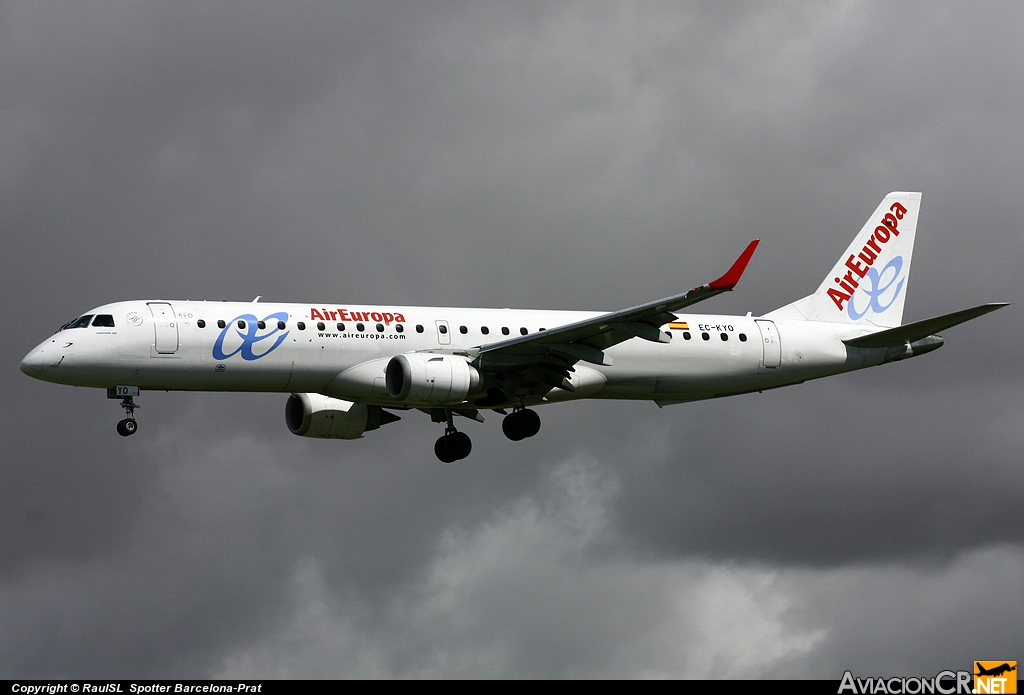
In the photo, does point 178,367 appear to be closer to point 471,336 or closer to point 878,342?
point 471,336

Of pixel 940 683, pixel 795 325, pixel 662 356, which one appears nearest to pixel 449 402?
pixel 662 356

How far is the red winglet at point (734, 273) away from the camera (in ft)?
145

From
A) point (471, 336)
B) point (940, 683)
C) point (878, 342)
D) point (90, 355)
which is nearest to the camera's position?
point (940, 683)

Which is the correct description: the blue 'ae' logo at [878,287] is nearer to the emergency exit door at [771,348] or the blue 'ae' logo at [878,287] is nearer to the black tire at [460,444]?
the emergency exit door at [771,348]

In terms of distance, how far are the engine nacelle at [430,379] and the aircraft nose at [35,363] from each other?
10.1m

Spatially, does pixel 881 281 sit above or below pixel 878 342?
above

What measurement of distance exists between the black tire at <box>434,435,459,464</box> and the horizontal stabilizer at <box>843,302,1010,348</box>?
14.1 m

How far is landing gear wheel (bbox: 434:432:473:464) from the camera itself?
185 feet

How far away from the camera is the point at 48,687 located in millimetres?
41219

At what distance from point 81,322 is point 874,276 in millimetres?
28611

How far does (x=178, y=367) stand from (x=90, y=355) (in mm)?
2572

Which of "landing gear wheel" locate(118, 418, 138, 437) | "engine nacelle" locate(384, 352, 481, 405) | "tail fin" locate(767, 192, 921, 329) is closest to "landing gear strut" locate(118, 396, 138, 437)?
"landing gear wheel" locate(118, 418, 138, 437)

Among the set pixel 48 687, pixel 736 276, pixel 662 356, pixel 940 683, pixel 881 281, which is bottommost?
pixel 940 683

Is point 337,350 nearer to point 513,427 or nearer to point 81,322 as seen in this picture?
point 513,427
